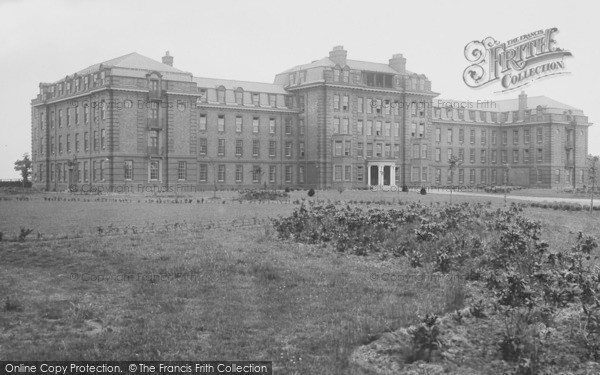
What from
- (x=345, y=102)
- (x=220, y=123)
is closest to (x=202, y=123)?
(x=220, y=123)

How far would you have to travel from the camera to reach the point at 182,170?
57.2 meters

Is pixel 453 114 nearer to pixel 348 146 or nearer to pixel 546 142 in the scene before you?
pixel 546 142

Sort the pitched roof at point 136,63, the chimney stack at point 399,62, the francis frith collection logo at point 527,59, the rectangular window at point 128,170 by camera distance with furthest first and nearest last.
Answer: the chimney stack at point 399,62, the pitched roof at point 136,63, the rectangular window at point 128,170, the francis frith collection logo at point 527,59

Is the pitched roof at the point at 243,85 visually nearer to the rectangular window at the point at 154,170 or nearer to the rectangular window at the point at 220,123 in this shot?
the rectangular window at the point at 220,123

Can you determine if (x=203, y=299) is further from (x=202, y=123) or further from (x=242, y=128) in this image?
(x=242, y=128)

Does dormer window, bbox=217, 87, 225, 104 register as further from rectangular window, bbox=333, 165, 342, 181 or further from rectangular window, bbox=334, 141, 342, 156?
rectangular window, bbox=333, 165, 342, 181

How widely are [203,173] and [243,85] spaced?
426 inches

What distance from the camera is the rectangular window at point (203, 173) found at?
6269cm

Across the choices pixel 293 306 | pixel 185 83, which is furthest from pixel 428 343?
pixel 185 83

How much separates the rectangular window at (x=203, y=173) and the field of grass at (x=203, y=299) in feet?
150

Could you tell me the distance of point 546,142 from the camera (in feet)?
261

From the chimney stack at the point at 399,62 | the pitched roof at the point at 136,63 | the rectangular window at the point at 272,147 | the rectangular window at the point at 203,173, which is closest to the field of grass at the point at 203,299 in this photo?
the pitched roof at the point at 136,63

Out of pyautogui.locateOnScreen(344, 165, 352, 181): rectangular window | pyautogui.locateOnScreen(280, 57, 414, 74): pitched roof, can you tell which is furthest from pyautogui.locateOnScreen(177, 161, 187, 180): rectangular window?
pyautogui.locateOnScreen(280, 57, 414, 74): pitched roof

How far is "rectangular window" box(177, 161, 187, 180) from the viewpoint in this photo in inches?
2242
